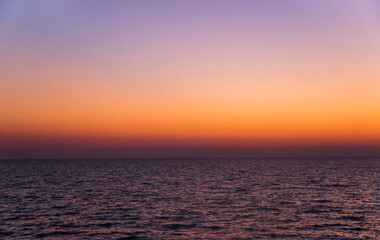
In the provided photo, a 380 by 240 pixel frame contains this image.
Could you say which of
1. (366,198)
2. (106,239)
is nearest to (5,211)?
(106,239)

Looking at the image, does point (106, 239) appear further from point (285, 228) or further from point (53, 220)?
point (285, 228)

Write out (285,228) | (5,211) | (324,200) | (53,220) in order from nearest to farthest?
(285,228) → (53,220) → (5,211) → (324,200)

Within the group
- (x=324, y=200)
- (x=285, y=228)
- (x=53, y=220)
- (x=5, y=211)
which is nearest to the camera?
(x=285, y=228)

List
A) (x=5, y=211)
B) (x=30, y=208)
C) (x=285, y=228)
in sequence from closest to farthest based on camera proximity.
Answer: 1. (x=285, y=228)
2. (x=5, y=211)
3. (x=30, y=208)

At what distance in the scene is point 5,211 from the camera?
40438mm

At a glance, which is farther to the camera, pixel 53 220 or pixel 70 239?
pixel 53 220

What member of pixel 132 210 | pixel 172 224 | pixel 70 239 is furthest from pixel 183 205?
pixel 70 239

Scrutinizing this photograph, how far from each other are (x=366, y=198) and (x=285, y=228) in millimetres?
27205

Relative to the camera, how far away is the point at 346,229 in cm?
3225

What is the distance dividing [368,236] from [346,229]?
2.65 m

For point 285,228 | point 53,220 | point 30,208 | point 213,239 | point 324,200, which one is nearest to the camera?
point 213,239

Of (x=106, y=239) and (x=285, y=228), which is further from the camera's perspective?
(x=285, y=228)

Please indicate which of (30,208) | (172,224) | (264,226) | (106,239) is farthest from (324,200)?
(30,208)

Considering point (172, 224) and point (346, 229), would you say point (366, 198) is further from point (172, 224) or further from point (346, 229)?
point (172, 224)
